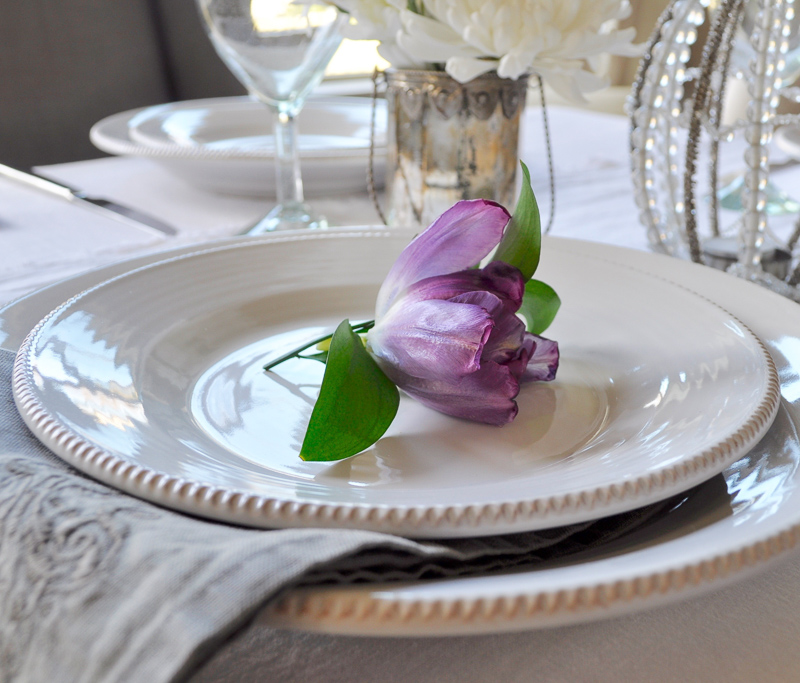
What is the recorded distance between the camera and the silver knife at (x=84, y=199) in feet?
2.22

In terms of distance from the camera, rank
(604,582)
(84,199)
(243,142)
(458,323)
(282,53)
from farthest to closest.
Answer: (243,142)
(84,199)
(282,53)
(458,323)
(604,582)

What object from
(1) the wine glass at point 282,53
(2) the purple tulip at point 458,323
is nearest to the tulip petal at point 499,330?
(2) the purple tulip at point 458,323

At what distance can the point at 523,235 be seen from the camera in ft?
1.12

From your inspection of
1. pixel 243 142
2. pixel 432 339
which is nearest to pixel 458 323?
pixel 432 339

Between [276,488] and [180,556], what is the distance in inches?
2.2

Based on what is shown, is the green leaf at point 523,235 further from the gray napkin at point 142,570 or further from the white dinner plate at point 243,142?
the white dinner plate at point 243,142

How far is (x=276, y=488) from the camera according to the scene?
26cm

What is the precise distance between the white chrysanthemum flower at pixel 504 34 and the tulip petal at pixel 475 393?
0.78 ft

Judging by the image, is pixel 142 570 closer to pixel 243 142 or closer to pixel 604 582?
pixel 604 582

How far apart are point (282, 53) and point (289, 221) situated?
0.13 meters

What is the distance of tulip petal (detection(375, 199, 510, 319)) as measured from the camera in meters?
0.32

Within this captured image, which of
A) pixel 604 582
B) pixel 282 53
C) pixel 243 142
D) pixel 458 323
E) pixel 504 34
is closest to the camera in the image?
pixel 604 582

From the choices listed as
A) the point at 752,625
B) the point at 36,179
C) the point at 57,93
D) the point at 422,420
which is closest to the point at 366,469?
the point at 422,420

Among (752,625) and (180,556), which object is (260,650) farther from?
(752,625)
